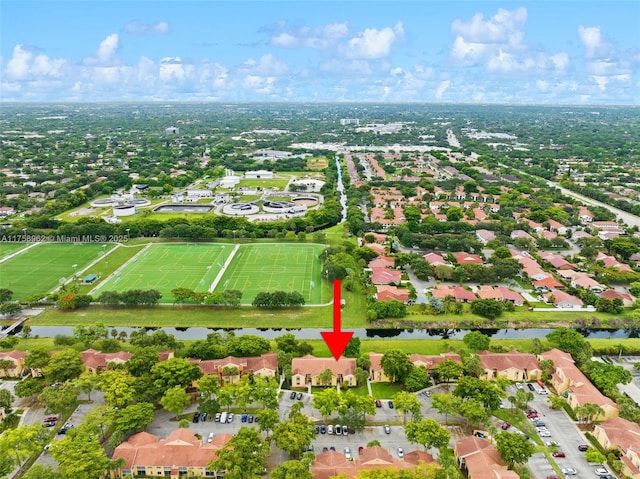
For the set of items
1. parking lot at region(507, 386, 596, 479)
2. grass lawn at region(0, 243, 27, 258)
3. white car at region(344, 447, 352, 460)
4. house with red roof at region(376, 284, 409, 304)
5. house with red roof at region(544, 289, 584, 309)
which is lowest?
parking lot at region(507, 386, 596, 479)

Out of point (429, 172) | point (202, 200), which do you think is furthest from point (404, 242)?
Answer: point (429, 172)

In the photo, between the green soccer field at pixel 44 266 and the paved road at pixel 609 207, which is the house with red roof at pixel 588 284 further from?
the green soccer field at pixel 44 266

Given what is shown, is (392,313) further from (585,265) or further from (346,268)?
(585,265)

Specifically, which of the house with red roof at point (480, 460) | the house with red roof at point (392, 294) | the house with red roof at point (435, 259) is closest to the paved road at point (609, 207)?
the house with red roof at point (435, 259)

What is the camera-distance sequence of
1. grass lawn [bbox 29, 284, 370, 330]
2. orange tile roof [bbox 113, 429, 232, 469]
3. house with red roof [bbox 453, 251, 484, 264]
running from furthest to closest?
house with red roof [bbox 453, 251, 484, 264]
grass lawn [bbox 29, 284, 370, 330]
orange tile roof [bbox 113, 429, 232, 469]

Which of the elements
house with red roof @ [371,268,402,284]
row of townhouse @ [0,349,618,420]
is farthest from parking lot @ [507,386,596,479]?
house with red roof @ [371,268,402,284]

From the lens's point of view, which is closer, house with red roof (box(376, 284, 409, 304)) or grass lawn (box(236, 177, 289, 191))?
house with red roof (box(376, 284, 409, 304))

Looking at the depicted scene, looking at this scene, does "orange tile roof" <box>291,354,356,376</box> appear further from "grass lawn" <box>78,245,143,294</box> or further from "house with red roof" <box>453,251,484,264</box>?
"grass lawn" <box>78,245,143,294</box>
